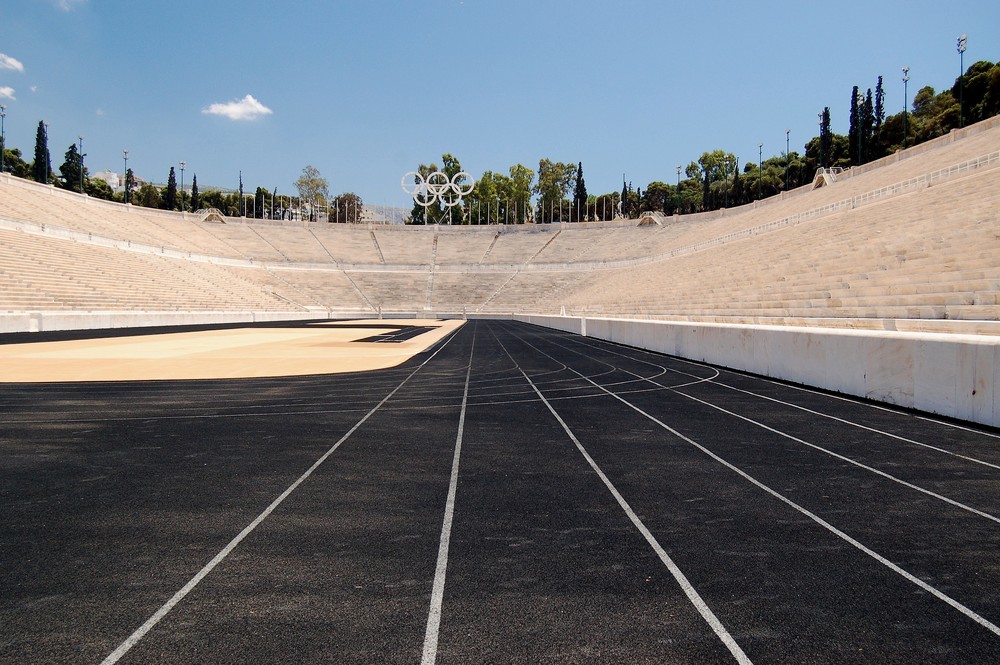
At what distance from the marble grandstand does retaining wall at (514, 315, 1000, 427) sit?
496 cm

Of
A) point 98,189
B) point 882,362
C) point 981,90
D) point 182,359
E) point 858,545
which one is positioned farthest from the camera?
point 98,189

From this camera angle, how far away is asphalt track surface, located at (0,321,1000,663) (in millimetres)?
3016

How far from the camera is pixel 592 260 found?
2913 inches

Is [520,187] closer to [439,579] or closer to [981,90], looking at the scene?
[981,90]

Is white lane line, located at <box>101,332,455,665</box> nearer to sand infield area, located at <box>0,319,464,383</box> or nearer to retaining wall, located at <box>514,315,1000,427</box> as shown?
retaining wall, located at <box>514,315,1000,427</box>

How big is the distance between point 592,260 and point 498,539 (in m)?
71.4

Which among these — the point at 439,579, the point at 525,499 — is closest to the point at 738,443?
the point at 525,499

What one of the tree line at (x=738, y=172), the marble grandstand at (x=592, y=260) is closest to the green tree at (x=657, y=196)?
the tree line at (x=738, y=172)

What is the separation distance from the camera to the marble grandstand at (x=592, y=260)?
830 inches

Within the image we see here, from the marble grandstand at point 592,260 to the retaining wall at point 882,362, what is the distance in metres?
4.96

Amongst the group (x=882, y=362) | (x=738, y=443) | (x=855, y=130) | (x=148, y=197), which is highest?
(x=855, y=130)

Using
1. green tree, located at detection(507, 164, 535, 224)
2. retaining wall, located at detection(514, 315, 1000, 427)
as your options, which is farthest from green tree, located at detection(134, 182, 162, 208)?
retaining wall, located at detection(514, 315, 1000, 427)

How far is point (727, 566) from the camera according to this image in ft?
12.6

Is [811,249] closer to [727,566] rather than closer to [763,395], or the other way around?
[763,395]
